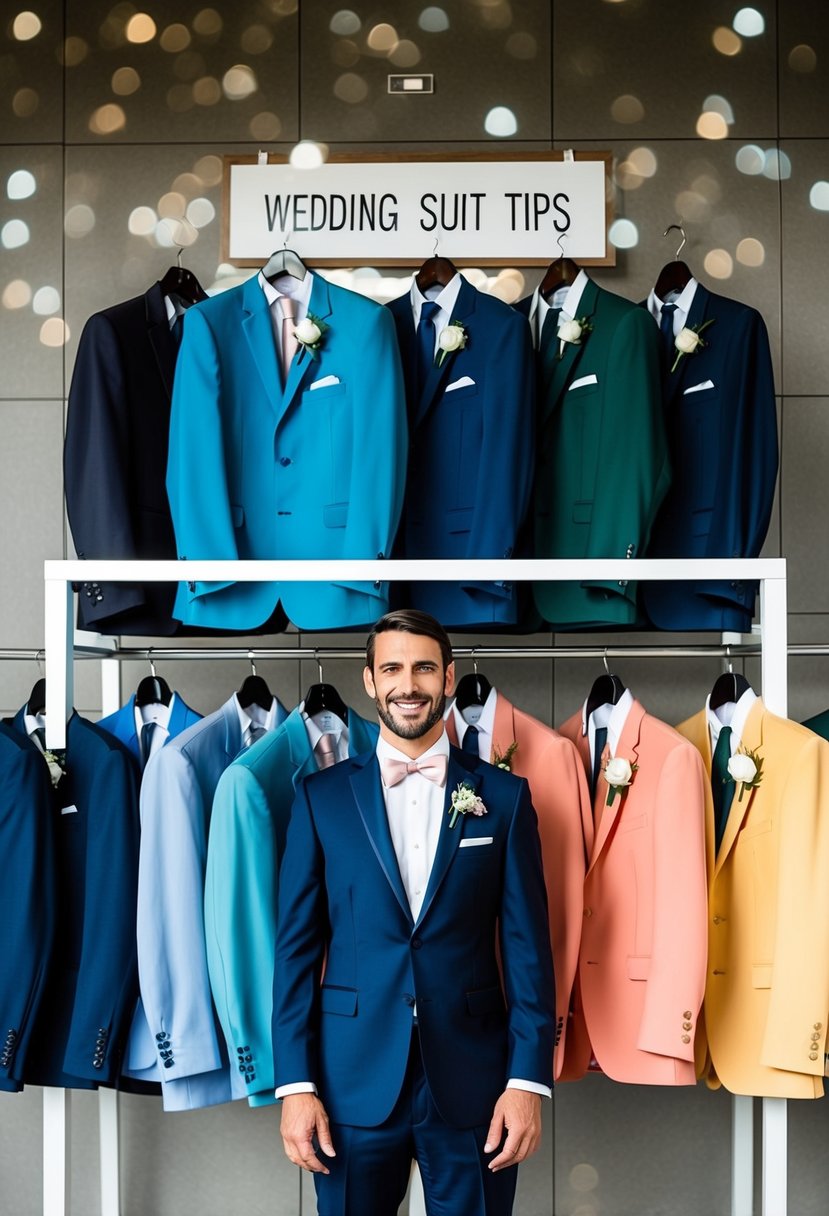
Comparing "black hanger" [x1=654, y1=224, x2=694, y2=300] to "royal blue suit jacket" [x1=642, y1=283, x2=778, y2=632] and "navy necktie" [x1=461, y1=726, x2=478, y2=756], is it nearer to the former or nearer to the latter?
"royal blue suit jacket" [x1=642, y1=283, x2=778, y2=632]

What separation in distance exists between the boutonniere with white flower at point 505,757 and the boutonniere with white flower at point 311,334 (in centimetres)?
99

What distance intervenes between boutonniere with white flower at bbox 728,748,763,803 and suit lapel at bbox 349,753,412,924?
0.78 meters

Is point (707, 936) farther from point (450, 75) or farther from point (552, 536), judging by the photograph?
point (450, 75)

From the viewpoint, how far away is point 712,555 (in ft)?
9.47

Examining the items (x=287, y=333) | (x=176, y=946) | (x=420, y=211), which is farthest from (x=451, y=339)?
(x=176, y=946)

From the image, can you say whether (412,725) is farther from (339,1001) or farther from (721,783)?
(721,783)

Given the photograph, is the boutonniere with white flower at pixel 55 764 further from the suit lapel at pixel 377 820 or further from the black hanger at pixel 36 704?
the suit lapel at pixel 377 820

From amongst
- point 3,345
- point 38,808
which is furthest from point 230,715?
point 3,345

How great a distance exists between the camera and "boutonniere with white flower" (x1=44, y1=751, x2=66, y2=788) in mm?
2602

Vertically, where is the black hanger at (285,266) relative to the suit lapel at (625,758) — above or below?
above

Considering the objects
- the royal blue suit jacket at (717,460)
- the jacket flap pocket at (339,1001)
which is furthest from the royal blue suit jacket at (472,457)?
the jacket flap pocket at (339,1001)

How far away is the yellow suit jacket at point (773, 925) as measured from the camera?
2404 mm

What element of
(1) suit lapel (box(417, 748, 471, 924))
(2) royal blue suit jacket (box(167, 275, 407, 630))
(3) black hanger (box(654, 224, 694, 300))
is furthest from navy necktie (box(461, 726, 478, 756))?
(3) black hanger (box(654, 224, 694, 300))

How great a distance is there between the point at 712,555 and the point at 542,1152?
1.83 metres
